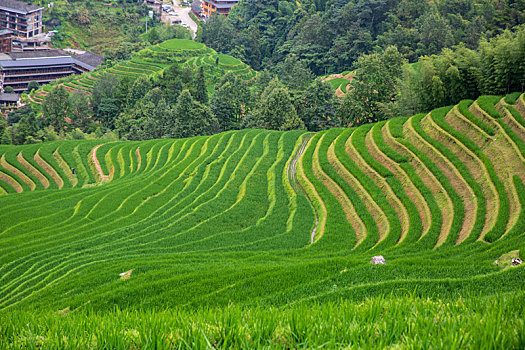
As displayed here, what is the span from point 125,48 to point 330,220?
3218 inches

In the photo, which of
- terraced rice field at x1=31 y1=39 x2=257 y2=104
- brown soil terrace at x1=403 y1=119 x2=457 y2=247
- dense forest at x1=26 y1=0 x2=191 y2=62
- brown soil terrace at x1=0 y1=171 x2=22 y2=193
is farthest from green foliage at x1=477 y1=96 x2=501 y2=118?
dense forest at x1=26 y1=0 x2=191 y2=62

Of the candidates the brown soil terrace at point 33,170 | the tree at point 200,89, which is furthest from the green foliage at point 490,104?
the tree at point 200,89

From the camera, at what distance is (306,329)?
16.2 feet

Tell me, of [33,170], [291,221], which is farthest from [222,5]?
[291,221]

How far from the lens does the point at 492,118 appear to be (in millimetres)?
23094

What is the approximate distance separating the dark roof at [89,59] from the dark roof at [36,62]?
337 cm

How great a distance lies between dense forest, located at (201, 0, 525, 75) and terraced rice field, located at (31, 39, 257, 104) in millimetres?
6854

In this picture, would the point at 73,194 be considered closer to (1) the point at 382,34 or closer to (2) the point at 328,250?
(2) the point at 328,250

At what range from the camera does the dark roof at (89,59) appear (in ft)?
285

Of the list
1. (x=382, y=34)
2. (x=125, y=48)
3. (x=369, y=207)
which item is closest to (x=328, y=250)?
(x=369, y=207)

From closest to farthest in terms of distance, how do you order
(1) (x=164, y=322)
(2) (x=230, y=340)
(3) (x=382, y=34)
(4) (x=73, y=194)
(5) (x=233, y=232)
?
(2) (x=230, y=340) < (1) (x=164, y=322) < (5) (x=233, y=232) < (4) (x=73, y=194) < (3) (x=382, y=34)

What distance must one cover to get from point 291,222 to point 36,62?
76.7 m

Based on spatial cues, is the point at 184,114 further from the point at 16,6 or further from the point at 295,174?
the point at 16,6

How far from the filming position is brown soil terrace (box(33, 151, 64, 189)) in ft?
111
